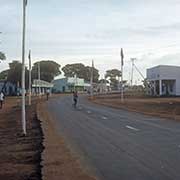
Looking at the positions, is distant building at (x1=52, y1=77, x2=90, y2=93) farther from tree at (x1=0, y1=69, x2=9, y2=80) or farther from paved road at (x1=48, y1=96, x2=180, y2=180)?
paved road at (x1=48, y1=96, x2=180, y2=180)

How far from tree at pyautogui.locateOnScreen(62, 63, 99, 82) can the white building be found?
2960 inches

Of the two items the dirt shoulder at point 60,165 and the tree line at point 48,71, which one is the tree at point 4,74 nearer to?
the tree line at point 48,71

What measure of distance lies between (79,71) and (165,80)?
276 feet

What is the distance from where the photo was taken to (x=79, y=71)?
617 feet

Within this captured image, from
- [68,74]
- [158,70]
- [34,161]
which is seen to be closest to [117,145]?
[34,161]

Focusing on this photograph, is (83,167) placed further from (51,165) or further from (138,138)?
(138,138)

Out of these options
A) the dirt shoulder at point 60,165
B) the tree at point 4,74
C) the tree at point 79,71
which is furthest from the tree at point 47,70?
the dirt shoulder at point 60,165

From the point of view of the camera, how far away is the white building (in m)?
104

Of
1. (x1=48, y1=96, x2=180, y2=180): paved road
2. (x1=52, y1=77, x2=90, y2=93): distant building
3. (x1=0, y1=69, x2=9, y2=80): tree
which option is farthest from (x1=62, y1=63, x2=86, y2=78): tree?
(x1=48, y1=96, x2=180, y2=180): paved road

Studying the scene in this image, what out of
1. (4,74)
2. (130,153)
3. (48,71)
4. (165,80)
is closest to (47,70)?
(48,71)

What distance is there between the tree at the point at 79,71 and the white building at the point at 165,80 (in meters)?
75.2

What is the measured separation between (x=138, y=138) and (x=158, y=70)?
287ft

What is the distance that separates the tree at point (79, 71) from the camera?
186 m

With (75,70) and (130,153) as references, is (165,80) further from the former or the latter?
(130,153)
